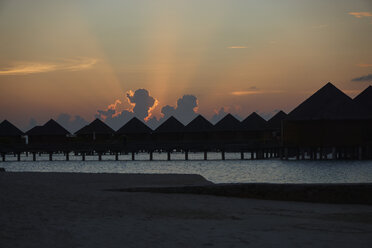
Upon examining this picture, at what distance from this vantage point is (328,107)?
163 feet

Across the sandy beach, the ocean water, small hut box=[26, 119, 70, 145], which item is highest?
small hut box=[26, 119, 70, 145]

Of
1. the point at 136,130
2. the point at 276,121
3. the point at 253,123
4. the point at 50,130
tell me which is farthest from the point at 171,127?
the point at 50,130

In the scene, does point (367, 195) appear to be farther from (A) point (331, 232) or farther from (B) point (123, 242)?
(B) point (123, 242)

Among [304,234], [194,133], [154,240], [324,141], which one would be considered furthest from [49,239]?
[194,133]

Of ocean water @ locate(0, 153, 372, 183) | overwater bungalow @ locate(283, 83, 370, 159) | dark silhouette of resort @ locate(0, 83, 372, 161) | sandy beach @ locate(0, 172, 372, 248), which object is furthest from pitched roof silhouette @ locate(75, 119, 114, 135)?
sandy beach @ locate(0, 172, 372, 248)

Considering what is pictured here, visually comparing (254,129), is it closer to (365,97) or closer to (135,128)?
(365,97)

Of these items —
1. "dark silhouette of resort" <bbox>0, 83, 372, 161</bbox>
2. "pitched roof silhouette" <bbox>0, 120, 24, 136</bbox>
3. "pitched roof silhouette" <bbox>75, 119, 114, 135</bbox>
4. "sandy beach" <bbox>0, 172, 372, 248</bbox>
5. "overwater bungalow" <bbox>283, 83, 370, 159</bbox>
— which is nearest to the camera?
"sandy beach" <bbox>0, 172, 372, 248</bbox>

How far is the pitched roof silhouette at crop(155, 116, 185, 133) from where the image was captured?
2810 inches

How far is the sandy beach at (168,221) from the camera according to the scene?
25.3 feet

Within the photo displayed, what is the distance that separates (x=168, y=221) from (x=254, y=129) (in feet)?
203

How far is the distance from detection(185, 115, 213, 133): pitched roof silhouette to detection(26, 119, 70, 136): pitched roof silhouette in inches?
690

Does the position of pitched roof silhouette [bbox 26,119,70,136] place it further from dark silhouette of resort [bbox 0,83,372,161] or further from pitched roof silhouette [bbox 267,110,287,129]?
pitched roof silhouette [bbox 267,110,287,129]

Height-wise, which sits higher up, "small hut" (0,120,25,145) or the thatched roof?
the thatched roof

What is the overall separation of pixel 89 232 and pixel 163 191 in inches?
222
